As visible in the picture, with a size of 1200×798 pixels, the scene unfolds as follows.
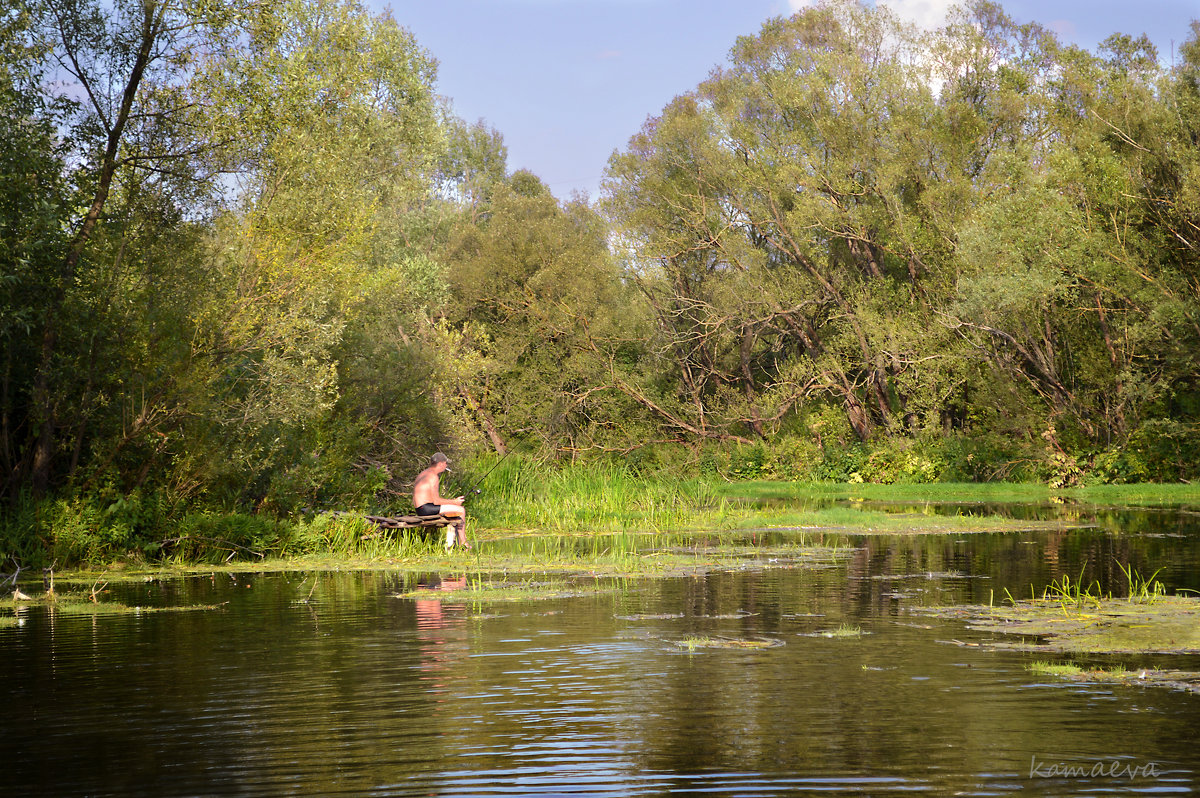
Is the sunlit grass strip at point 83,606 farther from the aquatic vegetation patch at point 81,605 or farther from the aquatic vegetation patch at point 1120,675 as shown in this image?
the aquatic vegetation patch at point 1120,675

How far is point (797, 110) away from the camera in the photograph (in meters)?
46.0

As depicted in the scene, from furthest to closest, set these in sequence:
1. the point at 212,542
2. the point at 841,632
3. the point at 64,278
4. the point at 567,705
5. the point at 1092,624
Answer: the point at 212,542, the point at 64,278, the point at 1092,624, the point at 841,632, the point at 567,705

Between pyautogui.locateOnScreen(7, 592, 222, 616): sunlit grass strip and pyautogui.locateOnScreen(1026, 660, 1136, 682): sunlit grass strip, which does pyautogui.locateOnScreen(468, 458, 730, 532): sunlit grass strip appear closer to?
pyautogui.locateOnScreen(7, 592, 222, 616): sunlit grass strip

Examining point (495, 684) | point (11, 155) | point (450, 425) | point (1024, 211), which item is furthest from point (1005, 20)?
point (495, 684)

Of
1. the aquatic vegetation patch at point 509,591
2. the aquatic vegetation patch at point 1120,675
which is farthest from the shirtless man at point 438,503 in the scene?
the aquatic vegetation patch at point 1120,675

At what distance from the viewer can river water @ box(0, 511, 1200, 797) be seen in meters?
7.91

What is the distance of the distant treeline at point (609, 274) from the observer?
20.0 m

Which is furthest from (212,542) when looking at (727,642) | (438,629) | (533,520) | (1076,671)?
(1076,671)

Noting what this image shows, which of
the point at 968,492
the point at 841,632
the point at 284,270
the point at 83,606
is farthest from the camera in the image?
the point at 968,492

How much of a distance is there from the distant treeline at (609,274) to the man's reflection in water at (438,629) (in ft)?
19.2

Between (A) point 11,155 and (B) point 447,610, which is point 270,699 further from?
(A) point 11,155

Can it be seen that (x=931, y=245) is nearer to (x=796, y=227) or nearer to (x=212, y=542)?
(x=796, y=227)

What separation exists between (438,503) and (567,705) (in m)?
13.2

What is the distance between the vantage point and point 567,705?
9.95 metres
